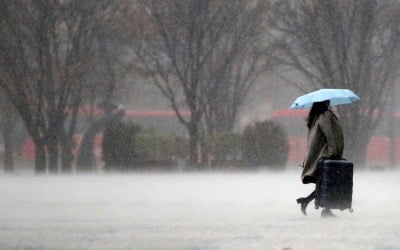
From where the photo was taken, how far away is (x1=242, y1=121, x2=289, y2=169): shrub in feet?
94.8

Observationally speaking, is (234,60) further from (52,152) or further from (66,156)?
(52,152)

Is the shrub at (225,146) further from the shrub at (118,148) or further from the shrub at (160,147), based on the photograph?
the shrub at (118,148)

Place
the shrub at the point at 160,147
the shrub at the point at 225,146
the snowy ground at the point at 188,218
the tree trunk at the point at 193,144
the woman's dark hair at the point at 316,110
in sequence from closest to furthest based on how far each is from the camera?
the snowy ground at the point at 188,218, the woman's dark hair at the point at 316,110, the shrub at the point at 160,147, the shrub at the point at 225,146, the tree trunk at the point at 193,144

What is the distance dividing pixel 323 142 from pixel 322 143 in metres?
0.02

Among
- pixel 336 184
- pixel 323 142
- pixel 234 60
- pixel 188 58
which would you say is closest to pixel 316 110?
pixel 323 142

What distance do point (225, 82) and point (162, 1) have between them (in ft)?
16.5

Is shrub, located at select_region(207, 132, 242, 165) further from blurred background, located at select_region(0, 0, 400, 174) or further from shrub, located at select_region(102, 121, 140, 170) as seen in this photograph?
shrub, located at select_region(102, 121, 140, 170)

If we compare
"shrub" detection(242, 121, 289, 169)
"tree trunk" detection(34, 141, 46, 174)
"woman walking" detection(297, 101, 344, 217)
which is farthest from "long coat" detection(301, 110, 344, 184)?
"tree trunk" detection(34, 141, 46, 174)

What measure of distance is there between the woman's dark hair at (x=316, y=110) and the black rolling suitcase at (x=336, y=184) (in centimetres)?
75

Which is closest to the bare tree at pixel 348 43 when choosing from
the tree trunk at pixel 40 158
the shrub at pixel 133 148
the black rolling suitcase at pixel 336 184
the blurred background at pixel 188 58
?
the blurred background at pixel 188 58

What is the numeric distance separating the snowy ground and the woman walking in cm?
55

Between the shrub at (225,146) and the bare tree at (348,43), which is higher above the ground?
the bare tree at (348,43)

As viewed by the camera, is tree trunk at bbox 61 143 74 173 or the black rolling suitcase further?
tree trunk at bbox 61 143 74 173

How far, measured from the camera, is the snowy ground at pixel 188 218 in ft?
31.2
